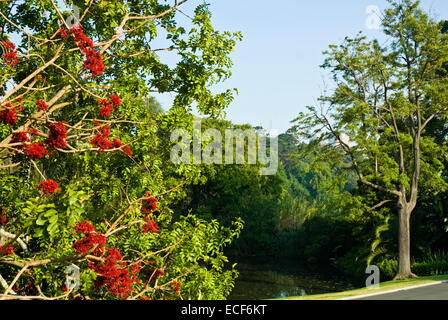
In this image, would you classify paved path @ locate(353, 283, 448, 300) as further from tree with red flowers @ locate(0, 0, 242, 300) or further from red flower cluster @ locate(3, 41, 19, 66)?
red flower cluster @ locate(3, 41, 19, 66)

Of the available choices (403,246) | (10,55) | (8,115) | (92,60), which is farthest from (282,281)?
(8,115)

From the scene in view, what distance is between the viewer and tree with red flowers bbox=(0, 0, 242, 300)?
661 centimetres

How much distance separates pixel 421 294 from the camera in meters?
11.8

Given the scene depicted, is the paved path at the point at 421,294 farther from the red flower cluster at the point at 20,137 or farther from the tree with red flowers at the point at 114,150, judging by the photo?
the red flower cluster at the point at 20,137

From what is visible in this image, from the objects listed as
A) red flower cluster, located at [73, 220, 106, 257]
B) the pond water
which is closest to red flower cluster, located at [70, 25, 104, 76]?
red flower cluster, located at [73, 220, 106, 257]

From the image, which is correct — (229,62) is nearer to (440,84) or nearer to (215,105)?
(215,105)

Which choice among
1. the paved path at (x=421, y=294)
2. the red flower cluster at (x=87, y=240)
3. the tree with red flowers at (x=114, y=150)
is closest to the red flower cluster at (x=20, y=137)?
the tree with red flowers at (x=114, y=150)

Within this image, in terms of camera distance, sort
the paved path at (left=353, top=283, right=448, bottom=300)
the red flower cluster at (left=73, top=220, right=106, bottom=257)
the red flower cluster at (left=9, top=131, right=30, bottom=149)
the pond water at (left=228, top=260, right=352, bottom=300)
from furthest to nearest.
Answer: the pond water at (left=228, top=260, right=352, bottom=300) < the paved path at (left=353, top=283, right=448, bottom=300) < the red flower cluster at (left=9, top=131, right=30, bottom=149) < the red flower cluster at (left=73, top=220, right=106, bottom=257)

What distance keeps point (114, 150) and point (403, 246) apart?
57.1ft

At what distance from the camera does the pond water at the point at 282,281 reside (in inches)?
848

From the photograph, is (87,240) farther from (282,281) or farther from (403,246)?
(282,281)

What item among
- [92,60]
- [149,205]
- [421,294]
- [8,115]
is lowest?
[421,294]

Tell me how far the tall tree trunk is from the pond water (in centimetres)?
330
